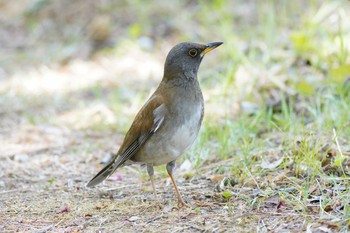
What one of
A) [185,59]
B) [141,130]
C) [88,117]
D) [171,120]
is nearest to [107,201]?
[141,130]

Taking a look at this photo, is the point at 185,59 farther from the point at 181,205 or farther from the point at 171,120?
the point at 181,205

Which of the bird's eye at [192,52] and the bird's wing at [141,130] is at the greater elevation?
the bird's eye at [192,52]

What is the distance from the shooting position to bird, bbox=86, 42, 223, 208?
5.42 meters

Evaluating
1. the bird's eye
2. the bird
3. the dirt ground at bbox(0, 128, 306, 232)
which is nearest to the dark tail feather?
the bird

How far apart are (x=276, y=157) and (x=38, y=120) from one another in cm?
374

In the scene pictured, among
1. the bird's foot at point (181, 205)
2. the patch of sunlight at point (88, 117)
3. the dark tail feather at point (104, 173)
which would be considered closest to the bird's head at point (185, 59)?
the dark tail feather at point (104, 173)

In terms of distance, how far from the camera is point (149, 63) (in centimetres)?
1042

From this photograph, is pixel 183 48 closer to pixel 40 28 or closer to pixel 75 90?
pixel 75 90

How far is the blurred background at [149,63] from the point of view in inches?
305

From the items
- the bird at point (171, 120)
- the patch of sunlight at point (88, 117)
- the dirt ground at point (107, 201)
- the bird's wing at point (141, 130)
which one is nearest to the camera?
the dirt ground at point (107, 201)

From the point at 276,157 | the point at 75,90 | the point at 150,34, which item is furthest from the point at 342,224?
the point at 150,34

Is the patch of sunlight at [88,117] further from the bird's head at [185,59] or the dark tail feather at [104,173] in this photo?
the bird's head at [185,59]

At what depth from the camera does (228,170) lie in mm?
6051

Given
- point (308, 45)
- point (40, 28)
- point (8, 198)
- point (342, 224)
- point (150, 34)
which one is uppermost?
point (40, 28)
